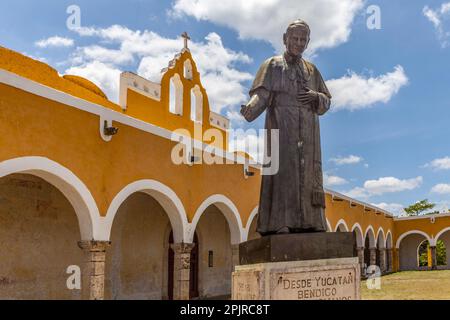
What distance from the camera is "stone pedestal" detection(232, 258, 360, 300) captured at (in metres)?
3.29

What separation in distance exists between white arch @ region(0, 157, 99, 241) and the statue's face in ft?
14.9

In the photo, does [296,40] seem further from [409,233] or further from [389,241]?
[409,233]

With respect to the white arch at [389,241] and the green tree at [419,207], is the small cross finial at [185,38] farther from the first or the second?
the green tree at [419,207]

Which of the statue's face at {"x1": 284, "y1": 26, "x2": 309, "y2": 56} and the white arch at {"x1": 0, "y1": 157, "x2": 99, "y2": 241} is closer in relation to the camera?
the statue's face at {"x1": 284, "y1": 26, "x2": 309, "y2": 56}

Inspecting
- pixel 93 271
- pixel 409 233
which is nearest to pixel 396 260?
pixel 409 233

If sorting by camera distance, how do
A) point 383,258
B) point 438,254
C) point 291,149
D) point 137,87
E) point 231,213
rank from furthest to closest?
point 438,254 < point 383,258 < point 231,213 < point 137,87 < point 291,149

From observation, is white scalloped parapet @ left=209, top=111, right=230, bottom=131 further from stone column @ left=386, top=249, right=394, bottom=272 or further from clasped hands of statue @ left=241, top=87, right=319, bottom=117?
stone column @ left=386, top=249, right=394, bottom=272

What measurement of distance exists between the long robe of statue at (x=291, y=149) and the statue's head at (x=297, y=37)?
0.24ft

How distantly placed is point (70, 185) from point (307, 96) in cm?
502

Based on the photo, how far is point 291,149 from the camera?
381cm

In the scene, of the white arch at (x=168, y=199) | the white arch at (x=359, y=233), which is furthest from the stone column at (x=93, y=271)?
the white arch at (x=359, y=233)

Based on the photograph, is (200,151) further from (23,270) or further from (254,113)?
(254,113)

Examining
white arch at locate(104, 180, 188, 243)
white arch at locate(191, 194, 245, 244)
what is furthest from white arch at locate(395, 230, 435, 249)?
white arch at locate(104, 180, 188, 243)
